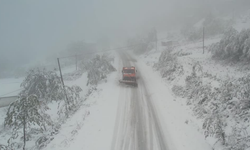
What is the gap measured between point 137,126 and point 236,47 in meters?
14.5

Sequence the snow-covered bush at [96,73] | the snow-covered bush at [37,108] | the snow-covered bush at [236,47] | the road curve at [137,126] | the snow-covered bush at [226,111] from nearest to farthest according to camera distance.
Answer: the snow-covered bush at [226,111]
the road curve at [137,126]
the snow-covered bush at [37,108]
the snow-covered bush at [236,47]
the snow-covered bush at [96,73]

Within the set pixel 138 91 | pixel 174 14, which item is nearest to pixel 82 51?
pixel 138 91

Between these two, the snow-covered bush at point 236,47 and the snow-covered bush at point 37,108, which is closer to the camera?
the snow-covered bush at point 37,108

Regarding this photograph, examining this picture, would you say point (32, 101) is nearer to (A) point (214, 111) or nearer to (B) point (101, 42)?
(A) point (214, 111)

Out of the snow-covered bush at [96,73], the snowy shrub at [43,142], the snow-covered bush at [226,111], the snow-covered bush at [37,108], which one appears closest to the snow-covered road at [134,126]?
the snowy shrub at [43,142]

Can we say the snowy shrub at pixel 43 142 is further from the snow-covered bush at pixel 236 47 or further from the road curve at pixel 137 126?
the snow-covered bush at pixel 236 47

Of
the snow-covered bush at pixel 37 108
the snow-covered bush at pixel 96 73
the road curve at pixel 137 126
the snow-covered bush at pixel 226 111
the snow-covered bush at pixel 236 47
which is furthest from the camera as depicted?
the snow-covered bush at pixel 96 73

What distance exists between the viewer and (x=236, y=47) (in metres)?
14.9

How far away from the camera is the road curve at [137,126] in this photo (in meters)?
7.49

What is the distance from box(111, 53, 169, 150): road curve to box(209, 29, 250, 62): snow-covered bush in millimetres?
10927

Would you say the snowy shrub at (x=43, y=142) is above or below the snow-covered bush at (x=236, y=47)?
below

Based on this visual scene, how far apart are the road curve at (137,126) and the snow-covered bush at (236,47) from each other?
1093 cm

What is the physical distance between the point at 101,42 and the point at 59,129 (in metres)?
80.7

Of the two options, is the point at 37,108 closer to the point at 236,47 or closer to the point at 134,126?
the point at 134,126
